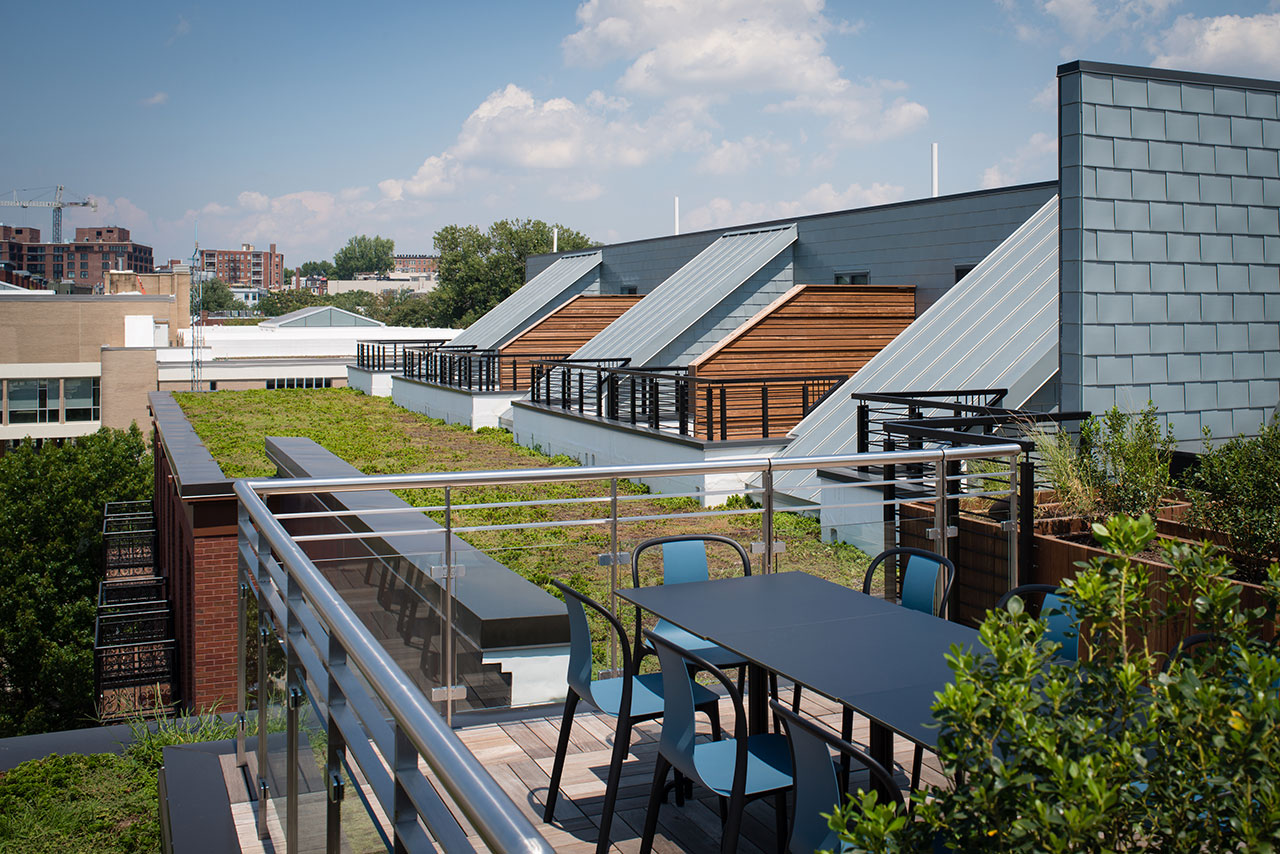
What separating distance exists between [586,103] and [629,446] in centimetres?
6893

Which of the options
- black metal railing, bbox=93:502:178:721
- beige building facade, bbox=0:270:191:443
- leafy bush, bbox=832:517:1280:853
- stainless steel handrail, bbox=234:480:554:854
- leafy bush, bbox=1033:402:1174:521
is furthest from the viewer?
beige building facade, bbox=0:270:191:443

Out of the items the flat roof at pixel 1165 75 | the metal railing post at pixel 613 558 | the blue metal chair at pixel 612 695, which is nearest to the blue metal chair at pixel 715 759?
the blue metal chair at pixel 612 695

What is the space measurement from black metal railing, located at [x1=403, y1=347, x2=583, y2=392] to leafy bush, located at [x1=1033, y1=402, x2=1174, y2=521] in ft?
49.9

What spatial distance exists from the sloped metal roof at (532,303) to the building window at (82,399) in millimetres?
35307

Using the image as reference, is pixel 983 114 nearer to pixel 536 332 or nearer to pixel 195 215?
pixel 536 332

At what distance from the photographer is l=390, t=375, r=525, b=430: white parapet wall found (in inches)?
923

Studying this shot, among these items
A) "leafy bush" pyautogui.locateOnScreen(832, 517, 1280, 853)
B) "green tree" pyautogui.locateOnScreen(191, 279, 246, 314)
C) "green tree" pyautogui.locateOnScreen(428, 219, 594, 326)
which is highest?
"green tree" pyautogui.locateOnScreen(191, 279, 246, 314)

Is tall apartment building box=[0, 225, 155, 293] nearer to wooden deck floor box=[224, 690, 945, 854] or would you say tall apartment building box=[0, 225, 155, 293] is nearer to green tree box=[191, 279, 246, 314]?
green tree box=[191, 279, 246, 314]

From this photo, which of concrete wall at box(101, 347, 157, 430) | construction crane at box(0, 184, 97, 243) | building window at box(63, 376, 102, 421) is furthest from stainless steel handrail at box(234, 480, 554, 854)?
construction crane at box(0, 184, 97, 243)

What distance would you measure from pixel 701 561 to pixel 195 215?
151780 millimetres

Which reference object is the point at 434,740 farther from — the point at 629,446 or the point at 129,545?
the point at 129,545

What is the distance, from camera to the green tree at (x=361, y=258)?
19338cm

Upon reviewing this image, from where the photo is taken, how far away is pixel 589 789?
13.9ft

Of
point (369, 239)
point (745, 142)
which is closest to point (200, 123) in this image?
point (369, 239)
